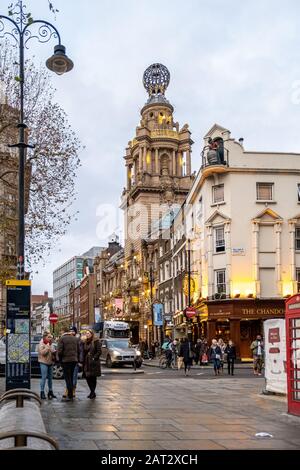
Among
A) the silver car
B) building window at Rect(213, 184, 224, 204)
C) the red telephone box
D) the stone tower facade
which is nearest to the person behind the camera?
the red telephone box

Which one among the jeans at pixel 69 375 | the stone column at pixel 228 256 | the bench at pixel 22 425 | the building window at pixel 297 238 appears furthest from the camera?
the building window at pixel 297 238

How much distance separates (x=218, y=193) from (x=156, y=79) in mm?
58162

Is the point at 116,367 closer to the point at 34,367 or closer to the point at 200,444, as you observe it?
the point at 34,367

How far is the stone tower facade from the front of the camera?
93.6 metres

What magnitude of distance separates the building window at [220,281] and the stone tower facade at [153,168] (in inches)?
1631

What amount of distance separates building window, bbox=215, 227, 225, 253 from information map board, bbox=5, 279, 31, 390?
32307 millimetres

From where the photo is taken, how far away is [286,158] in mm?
47531

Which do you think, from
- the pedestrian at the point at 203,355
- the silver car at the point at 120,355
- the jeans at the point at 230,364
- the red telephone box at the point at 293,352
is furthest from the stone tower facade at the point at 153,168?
the red telephone box at the point at 293,352

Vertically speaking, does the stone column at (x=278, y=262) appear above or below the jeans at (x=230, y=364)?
above

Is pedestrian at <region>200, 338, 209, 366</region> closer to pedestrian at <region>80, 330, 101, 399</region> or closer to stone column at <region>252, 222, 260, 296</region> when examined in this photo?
stone column at <region>252, 222, 260, 296</region>

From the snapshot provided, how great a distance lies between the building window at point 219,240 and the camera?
154 ft

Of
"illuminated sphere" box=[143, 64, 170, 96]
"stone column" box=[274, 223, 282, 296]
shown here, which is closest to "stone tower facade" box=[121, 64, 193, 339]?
"illuminated sphere" box=[143, 64, 170, 96]

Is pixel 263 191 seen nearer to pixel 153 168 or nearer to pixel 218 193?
pixel 218 193

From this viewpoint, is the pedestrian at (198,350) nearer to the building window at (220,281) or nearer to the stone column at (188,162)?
the building window at (220,281)
